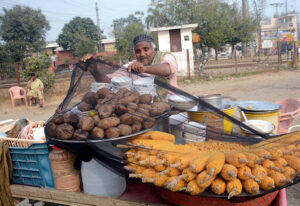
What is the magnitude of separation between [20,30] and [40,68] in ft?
60.9

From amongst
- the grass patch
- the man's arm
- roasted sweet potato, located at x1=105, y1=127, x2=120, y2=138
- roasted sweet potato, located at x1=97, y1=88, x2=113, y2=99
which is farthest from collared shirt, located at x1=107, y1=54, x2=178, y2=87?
the grass patch

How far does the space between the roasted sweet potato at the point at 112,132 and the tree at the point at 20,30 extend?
1110 inches

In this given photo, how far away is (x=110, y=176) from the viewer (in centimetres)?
164

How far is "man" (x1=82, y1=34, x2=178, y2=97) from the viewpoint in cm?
204

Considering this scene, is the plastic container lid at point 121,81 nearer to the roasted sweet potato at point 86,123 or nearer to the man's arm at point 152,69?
the man's arm at point 152,69

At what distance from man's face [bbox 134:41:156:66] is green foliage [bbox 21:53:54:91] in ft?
31.9

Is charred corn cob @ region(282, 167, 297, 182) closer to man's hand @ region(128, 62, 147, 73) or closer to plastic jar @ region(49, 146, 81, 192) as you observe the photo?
man's hand @ region(128, 62, 147, 73)

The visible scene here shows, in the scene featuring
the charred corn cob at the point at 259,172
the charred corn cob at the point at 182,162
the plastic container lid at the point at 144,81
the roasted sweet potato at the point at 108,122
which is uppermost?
the plastic container lid at the point at 144,81

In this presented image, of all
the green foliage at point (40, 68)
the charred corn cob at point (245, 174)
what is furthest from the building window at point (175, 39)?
the charred corn cob at point (245, 174)

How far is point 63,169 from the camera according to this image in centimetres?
175

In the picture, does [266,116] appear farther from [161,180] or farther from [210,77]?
[210,77]

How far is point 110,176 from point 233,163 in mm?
864

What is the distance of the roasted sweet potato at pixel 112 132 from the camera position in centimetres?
145

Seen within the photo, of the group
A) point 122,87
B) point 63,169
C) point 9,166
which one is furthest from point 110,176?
point 9,166
